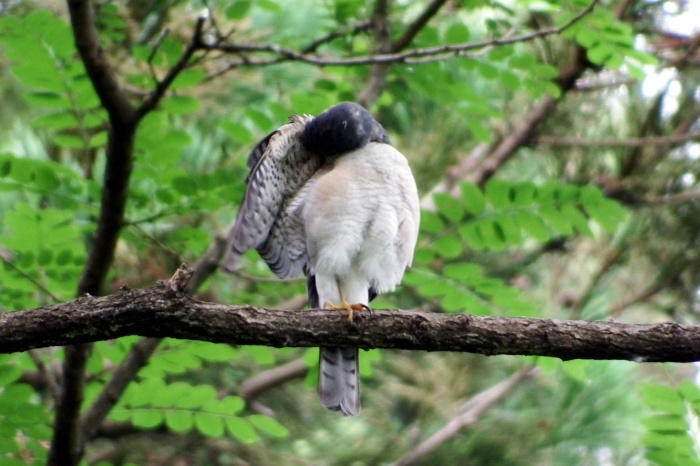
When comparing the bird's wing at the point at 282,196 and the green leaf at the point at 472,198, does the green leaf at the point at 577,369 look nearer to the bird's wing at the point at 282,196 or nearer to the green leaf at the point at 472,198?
the green leaf at the point at 472,198

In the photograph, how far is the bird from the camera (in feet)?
12.8

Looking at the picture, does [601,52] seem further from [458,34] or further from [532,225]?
[532,225]

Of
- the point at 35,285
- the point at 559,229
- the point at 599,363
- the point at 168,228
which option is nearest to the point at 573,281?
the point at 599,363

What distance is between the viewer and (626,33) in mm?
3875

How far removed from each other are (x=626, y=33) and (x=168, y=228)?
2545 mm

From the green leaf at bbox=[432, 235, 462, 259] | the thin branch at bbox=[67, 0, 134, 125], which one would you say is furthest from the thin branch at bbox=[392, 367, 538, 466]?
the thin branch at bbox=[67, 0, 134, 125]

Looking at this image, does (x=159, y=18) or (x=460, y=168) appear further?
(x=460, y=168)

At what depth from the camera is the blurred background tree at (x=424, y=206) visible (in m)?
3.61

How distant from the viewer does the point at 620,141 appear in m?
4.98

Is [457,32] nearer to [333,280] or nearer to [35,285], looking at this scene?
[333,280]

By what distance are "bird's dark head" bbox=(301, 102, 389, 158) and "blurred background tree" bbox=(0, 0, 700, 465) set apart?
29cm

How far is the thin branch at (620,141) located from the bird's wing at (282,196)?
5.97 ft

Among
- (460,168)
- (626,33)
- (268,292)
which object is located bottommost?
(268,292)

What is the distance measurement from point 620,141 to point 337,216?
2.02 meters
